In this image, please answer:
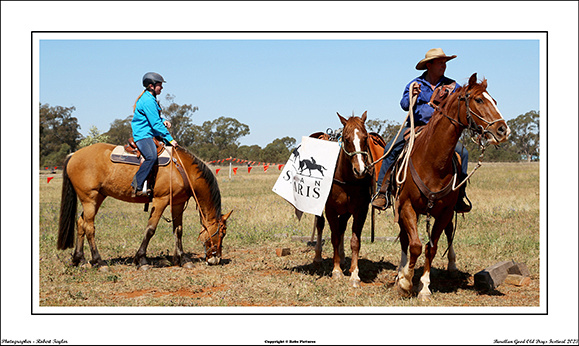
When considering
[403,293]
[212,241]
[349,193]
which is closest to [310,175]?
[349,193]

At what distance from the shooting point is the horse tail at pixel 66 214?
29.8 feet

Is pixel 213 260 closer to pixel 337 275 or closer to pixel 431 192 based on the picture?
pixel 337 275

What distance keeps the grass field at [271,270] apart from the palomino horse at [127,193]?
400 mm

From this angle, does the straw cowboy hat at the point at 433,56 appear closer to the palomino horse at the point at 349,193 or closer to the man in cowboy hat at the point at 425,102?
the man in cowboy hat at the point at 425,102

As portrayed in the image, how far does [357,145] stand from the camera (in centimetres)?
672

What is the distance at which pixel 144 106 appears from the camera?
8750mm

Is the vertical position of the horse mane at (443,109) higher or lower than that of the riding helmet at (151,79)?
lower

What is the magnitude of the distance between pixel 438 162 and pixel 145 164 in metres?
5.34

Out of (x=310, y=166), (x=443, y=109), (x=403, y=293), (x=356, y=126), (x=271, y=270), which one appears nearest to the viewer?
(x=443, y=109)

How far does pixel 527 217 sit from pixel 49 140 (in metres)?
53.2

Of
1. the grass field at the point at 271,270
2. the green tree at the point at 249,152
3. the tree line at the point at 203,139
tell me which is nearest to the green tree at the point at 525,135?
the tree line at the point at 203,139

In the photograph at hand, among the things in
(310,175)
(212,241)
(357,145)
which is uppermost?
(357,145)

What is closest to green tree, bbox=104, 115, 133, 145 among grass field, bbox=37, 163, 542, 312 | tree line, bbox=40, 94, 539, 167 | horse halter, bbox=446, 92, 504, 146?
tree line, bbox=40, 94, 539, 167

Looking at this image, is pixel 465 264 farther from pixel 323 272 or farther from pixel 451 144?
pixel 451 144
